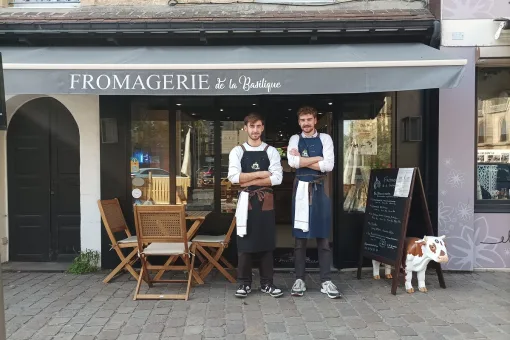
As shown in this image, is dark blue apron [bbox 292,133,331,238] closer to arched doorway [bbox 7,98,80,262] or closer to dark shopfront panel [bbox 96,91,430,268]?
dark shopfront panel [bbox 96,91,430,268]

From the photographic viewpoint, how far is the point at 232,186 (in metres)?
6.04

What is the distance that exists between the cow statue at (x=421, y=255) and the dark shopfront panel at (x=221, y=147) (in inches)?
43.4

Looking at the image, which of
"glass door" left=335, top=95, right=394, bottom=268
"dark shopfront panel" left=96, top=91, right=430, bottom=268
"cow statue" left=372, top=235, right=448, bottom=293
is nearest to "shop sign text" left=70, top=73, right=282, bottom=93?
"dark shopfront panel" left=96, top=91, right=430, bottom=268

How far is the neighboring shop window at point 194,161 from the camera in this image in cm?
609

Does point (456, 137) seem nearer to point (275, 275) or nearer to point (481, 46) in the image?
point (481, 46)

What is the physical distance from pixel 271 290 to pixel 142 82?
2.64 m

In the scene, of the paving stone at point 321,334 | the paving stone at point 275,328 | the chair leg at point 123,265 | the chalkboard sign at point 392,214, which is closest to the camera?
the paving stone at point 321,334

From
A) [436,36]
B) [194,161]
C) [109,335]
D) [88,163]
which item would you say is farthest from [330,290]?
[88,163]

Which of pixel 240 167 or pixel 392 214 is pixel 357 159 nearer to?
pixel 392 214

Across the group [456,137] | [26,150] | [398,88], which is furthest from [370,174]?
[26,150]

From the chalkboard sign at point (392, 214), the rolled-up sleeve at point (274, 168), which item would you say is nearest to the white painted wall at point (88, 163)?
the rolled-up sleeve at point (274, 168)

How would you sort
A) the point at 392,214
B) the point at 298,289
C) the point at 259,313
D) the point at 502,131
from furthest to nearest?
1. the point at 502,131
2. the point at 392,214
3. the point at 298,289
4. the point at 259,313

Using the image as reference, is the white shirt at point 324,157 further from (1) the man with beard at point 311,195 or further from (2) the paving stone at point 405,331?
(2) the paving stone at point 405,331

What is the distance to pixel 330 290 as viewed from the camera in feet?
15.4
